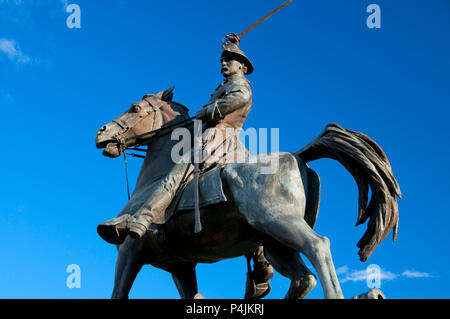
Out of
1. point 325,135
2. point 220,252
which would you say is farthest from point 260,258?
point 325,135

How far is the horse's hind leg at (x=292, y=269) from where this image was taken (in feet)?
25.2

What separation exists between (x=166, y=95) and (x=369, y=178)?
3914 millimetres

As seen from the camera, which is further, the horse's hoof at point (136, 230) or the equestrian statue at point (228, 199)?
the horse's hoof at point (136, 230)

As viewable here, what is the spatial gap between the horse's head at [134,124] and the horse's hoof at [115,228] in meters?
1.60

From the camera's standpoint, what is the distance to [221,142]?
8820 mm

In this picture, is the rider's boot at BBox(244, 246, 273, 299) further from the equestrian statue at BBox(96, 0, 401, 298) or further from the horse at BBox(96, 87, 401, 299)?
the horse at BBox(96, 87, 401, 299)

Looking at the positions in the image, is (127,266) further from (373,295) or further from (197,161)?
(373,295)

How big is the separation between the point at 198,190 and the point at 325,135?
187 centimetres

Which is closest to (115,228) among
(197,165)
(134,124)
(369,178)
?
(197,165)

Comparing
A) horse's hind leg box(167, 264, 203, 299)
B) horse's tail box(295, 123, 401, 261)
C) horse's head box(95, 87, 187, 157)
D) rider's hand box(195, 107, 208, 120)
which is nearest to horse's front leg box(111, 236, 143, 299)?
horse's hind leg box(167, 264, 203, 299)

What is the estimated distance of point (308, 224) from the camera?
816 cm

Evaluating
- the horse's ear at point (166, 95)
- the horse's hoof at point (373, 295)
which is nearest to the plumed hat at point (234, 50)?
the horse's ear at point (166, 95)

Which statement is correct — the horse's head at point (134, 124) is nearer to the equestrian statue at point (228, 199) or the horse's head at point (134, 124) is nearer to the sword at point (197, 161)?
the equestrian statue at point (228, 199)
